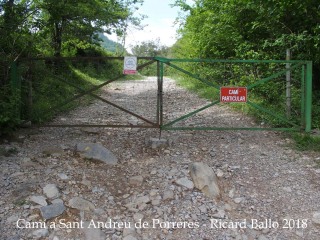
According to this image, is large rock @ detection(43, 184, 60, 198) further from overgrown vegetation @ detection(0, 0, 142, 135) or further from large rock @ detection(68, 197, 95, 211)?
overgrown vegetation @ detection(0, 0, 142, 135)

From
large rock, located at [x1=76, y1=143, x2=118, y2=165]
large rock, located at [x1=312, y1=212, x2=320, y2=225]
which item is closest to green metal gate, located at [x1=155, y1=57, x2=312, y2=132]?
large rock, located at [x1=76, y1=143, x2=118, y2=165]

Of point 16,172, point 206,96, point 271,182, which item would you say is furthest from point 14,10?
point 206,96

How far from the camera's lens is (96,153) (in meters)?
5.28

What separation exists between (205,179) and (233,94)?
6.54 feet

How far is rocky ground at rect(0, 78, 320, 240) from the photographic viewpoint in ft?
12.8

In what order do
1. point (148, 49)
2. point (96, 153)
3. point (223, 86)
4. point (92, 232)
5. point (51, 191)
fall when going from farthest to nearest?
1. point (148, 49)
2. point (223, 86)
3. point (96, 153)
4. point (51, 191)
5. point (92, 232)

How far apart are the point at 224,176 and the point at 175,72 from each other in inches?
702

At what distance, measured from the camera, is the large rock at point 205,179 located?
4527mm

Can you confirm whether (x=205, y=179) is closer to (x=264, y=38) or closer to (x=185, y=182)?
(x=185, y=182)

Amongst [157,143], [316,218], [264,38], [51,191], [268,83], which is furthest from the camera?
[264,38]

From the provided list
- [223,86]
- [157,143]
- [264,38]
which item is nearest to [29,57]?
[157,143]

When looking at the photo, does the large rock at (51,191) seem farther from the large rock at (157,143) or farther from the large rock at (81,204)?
the large rock at (157,143)

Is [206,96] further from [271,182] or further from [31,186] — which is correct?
[31,186]

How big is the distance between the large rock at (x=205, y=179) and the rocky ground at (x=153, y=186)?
5cm
